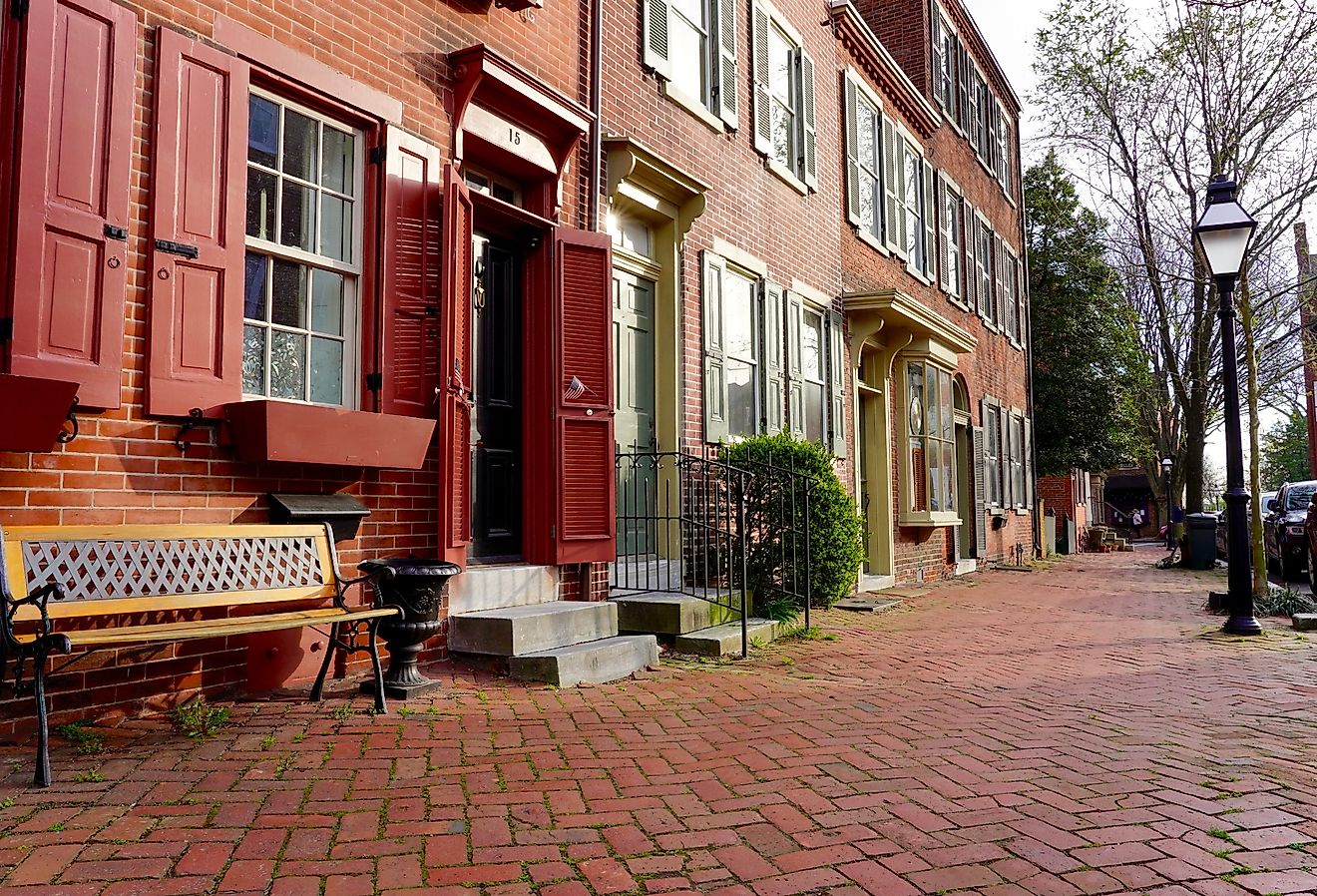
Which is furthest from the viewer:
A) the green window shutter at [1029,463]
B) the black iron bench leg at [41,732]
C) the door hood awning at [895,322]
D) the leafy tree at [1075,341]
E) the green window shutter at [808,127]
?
the leafy tree at [1075,341]

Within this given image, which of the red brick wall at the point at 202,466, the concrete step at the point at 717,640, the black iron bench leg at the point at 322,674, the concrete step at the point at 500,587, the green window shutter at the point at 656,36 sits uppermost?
the green window shutter at the point at 656,36

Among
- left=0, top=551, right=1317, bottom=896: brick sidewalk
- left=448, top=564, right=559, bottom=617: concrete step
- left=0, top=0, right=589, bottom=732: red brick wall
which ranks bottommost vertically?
left=0, top=551, right=1317, bottom=896: brick sidewalk

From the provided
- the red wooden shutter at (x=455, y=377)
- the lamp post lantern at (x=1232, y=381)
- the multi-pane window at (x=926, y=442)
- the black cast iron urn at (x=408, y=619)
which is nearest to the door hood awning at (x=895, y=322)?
the multi-pane window at (x=926, y=442)

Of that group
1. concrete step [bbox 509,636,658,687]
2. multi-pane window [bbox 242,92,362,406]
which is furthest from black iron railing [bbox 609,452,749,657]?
multi-pane window [bbox 242,92,362,406]

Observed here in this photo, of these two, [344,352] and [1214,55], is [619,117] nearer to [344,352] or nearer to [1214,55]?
[344,352]

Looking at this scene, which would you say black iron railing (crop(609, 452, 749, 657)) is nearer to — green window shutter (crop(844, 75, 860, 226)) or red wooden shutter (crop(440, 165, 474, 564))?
red wooden shutter (crop(440, 165, 474, 564))

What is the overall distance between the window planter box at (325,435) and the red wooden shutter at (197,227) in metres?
0.21

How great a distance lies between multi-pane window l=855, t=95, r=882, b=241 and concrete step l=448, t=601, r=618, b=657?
329 inches

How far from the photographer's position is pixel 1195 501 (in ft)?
63.2

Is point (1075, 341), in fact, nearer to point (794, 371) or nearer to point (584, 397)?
point (794, 371)

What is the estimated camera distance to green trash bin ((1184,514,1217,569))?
718 inches

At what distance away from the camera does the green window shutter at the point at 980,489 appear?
17.0m

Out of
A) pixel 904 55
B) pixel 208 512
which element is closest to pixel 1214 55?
pixel 904 55

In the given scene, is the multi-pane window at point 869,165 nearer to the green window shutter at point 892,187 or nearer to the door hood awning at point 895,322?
the green window shutter at point 892,187
